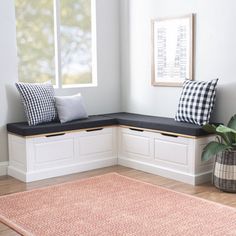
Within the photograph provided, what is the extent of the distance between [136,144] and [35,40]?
1692 millimetres

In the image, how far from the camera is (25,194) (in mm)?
3980

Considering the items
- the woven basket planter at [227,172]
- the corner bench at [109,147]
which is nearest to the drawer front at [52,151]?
the corner bench at [109,147]

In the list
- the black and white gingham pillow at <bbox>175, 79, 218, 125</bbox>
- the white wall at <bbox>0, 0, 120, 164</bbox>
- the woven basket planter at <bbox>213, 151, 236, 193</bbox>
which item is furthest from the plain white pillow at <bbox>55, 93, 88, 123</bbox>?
the woven basket planter at <bbox>213, 151, 236, 193</bbox>

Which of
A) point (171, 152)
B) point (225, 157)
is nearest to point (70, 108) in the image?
point (171, 152)

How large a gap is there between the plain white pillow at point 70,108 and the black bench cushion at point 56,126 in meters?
0.07

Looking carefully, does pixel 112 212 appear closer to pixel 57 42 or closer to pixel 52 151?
pixel 52 151

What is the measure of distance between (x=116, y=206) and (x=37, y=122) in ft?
4.99

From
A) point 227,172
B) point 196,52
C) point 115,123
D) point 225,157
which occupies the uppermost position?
point 196,52

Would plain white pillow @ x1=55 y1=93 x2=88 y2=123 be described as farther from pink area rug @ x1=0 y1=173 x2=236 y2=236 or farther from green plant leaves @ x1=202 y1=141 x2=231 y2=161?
green plant leaves @ x1=202 y1=141 x2=231 y2=161

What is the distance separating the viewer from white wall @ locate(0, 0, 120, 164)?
469 centimetres

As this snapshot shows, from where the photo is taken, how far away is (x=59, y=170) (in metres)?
4.69

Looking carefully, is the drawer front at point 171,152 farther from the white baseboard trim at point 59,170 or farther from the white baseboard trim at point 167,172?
the white baseboard trim at point 59,170

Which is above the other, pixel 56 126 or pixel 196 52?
pixel 196 52

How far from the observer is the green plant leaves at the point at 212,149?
394 centimetres
